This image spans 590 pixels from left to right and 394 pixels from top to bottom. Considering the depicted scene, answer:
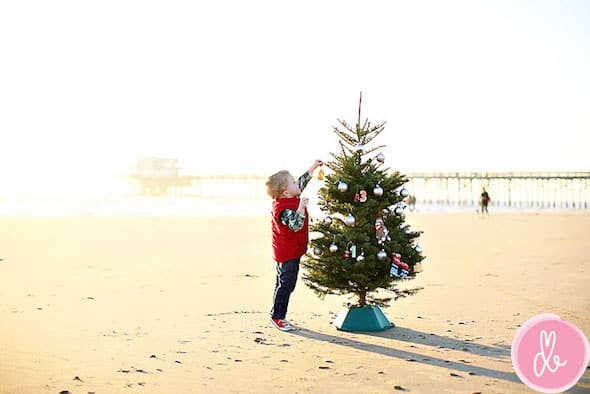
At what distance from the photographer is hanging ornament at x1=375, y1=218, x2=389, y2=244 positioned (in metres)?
6.86

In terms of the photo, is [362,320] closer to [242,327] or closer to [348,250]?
[348,250]

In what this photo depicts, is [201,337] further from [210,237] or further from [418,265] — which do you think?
[210,237]

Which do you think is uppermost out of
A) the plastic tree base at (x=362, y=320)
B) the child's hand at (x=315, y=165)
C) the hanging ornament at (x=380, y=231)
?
the child's hand at (x=315, y=165)

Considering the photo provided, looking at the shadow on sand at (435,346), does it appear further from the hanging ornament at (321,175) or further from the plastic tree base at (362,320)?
the hanging ornament at (321,175)

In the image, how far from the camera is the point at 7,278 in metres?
11.0

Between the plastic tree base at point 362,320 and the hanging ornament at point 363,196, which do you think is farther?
the plastic tree base at point 362,320

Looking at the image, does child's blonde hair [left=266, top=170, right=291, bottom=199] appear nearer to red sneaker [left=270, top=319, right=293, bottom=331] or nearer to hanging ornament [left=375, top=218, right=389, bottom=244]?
hanging ornament [left=375, top=218, right=389, bottom=244]

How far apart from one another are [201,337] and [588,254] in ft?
33.1

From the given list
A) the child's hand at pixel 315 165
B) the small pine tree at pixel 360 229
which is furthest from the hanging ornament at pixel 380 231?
the child's hand at pixel 315 165

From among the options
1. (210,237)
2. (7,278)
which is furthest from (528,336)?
(210,237)

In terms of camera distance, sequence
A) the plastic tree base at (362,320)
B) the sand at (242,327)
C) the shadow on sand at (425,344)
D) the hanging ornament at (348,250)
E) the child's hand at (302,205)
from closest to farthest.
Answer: the sand at (242,327)
the shadow on sand at (425,344)
the child's hand at (302,205)
the hanging ornament at (348,250)
the plastic tree base at (362,320)

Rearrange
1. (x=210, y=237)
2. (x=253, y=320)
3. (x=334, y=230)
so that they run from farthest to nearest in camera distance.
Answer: (x=210, y=237) < (x=253, y=320) < (x=334, y=230)

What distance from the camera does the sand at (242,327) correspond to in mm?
5281

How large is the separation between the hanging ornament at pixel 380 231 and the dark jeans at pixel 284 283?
85cm
